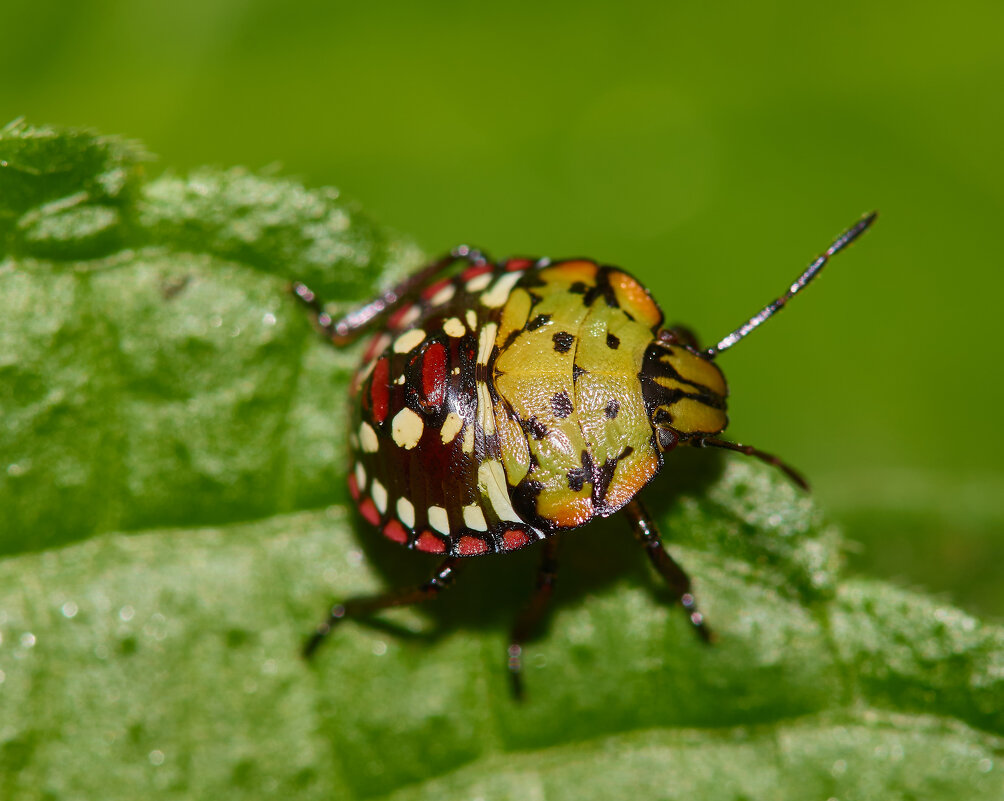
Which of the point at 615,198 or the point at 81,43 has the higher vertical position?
the point at 81,43

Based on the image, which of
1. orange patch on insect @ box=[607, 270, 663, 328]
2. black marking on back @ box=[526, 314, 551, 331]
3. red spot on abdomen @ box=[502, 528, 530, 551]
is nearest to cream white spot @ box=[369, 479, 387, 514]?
red spot on abdomen @ box=[502, 528, 530, 551]

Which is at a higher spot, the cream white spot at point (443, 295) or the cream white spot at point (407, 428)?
the cream white spot at point (443, 295)

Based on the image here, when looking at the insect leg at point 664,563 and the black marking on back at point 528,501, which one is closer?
the black marking on back at point 528,501

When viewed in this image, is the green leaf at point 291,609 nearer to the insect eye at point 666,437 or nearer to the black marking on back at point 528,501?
the insect eye at point 666,437

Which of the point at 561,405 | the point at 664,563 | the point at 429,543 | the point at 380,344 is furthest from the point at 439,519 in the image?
the point at 664,563

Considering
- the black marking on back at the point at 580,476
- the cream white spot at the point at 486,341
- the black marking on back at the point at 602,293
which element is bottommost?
the black marking on back at the point at 580,476

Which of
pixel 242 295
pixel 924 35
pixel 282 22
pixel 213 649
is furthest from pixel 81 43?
pixel 924 35

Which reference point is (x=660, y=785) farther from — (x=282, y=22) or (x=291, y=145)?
(x=282, y=22)

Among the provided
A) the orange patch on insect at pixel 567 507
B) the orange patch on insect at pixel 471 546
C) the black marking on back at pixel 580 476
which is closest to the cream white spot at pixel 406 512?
the orange patch on insect at pixel 471 546
